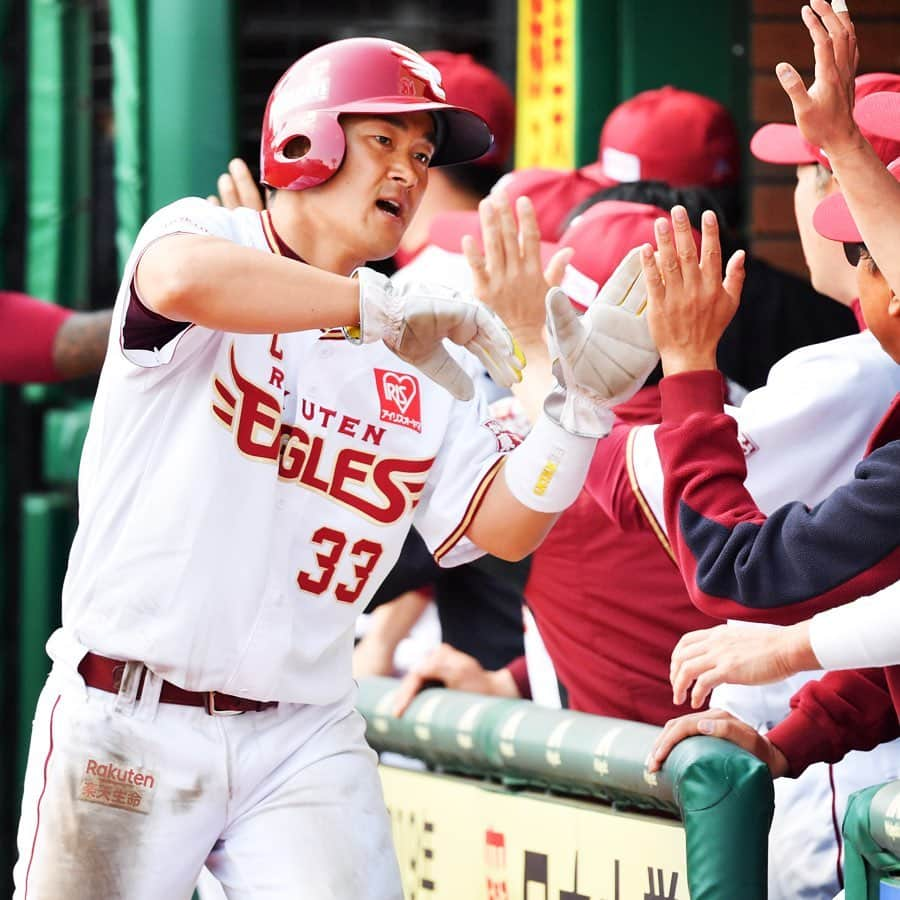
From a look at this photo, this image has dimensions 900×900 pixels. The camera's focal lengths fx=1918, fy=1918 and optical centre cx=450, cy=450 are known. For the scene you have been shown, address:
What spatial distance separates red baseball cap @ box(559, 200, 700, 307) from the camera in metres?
3.41

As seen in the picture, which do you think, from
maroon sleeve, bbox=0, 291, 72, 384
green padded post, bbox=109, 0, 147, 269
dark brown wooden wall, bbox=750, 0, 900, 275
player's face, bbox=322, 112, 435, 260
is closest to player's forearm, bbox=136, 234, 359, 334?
player's face, bbox=322, 112, 435, 260

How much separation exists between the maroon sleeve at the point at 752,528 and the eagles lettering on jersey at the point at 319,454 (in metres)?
0.43

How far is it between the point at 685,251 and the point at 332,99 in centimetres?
58

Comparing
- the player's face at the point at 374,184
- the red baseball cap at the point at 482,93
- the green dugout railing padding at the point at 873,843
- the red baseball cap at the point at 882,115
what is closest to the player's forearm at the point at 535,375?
the player's face at the point at 374,184

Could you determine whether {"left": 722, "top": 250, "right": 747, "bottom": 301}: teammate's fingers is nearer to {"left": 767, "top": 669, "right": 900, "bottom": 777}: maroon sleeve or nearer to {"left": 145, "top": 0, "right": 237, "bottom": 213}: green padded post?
{"left": 767, "top": 669, "right": 900, "bottom": 777}: maroon sleeve

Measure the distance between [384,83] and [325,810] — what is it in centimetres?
110

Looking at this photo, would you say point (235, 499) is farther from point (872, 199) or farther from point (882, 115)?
point (882, 115)

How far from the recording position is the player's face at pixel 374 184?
9.55 feet

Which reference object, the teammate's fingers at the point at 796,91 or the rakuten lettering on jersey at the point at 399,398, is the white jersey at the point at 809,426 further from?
the teammate's fingers at the point at 796,91

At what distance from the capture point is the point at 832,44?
2578 millimetres

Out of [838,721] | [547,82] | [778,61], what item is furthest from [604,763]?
[547,82]

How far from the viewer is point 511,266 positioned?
3.18m

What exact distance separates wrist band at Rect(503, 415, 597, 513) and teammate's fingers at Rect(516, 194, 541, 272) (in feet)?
1.19

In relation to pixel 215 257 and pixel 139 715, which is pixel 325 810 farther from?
pixel 215 257
